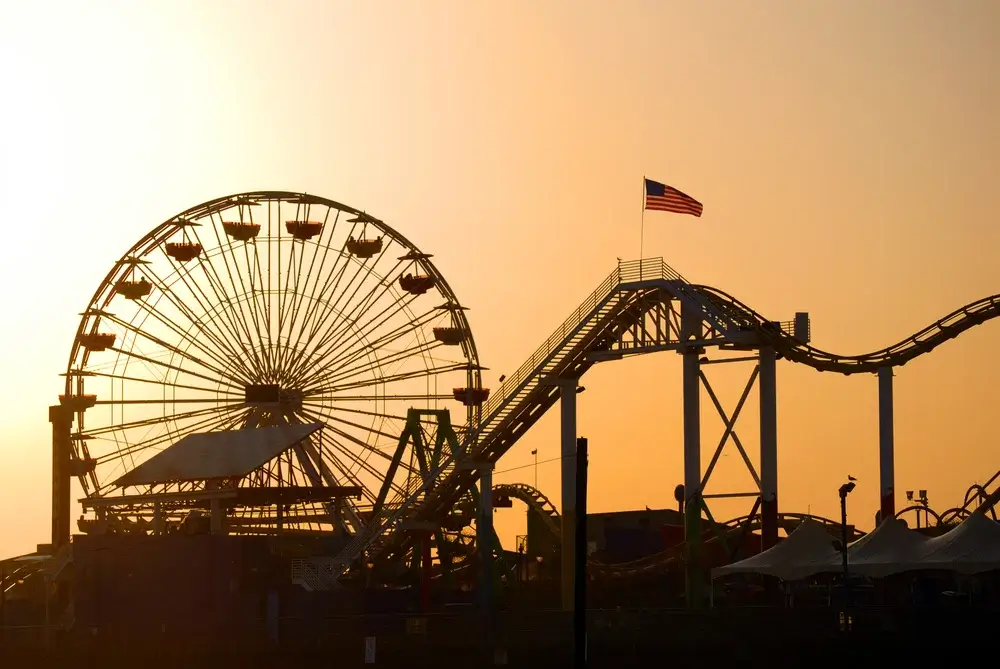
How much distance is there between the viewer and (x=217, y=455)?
85.8 meters

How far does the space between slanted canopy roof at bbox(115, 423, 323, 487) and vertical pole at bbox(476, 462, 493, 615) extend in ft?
27.8

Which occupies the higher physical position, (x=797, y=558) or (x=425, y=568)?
(x=797, y=558)

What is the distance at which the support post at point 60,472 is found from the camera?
93312 millimetres

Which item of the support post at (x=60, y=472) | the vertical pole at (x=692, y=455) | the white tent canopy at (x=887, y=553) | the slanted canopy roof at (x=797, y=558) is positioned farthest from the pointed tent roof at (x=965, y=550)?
the support post at (x=60, y=472)

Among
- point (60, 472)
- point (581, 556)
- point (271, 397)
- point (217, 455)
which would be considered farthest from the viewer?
point (60, 472)

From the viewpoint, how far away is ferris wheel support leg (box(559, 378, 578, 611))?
79750mm

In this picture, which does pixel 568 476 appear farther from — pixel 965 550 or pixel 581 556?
pixel 581 556

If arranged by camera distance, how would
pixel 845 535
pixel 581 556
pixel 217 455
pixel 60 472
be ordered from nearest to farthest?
pixel 581 556 < pixel 845 535 < pixel 217 455 < pixel 60 472

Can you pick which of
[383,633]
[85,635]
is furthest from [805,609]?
[85,635]

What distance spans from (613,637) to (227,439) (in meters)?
26.3

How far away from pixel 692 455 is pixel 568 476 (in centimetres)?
541

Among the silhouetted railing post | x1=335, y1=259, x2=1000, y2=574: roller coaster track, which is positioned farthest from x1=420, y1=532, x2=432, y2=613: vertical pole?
the silhouetted railing post

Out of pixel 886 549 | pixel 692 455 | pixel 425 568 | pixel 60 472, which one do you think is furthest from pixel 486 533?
pixel 60 472

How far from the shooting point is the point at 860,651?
215 ft
